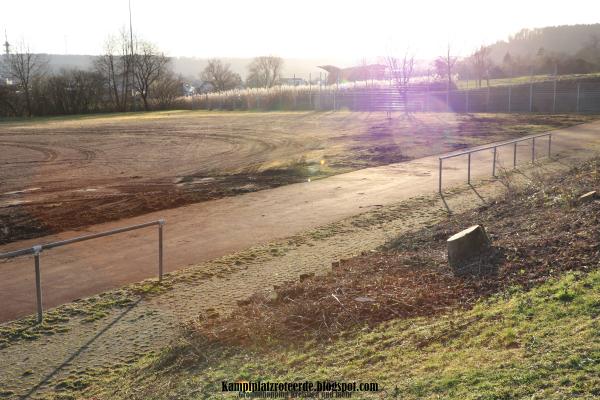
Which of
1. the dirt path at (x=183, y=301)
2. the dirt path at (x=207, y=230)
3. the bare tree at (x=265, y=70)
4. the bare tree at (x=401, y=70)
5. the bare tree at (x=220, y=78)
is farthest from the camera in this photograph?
the bare tree at (x=265, y=70)

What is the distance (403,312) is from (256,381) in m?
2.14

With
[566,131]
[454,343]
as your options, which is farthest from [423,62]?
[454,343]

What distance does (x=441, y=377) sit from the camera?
16.2ft

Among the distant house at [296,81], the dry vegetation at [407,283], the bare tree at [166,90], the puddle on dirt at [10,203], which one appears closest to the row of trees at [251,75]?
the distant house at [296,81]

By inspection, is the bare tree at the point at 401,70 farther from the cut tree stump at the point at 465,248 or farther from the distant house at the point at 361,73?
the cut tree stump at the point at 465,248

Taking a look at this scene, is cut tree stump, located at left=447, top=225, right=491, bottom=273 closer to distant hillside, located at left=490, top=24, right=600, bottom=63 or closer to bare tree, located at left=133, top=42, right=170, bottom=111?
bare tree, located at left=133, top=42, right=170, bottom=111

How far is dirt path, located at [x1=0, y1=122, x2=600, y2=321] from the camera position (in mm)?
9891

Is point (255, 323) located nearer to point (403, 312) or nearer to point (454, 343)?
point (403, 312)

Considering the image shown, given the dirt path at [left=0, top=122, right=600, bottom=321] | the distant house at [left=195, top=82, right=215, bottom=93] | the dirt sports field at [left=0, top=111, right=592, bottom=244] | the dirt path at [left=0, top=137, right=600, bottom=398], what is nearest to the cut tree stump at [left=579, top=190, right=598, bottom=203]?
the dirt path at [left=0, top=137, right=600, bottom=398]

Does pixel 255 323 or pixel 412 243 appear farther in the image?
pixel 412 243

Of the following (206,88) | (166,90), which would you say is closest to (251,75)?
(206,88)

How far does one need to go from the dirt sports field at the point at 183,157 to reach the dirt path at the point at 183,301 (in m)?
5.29

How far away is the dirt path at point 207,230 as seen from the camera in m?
9.89

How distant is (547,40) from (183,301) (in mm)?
121350
